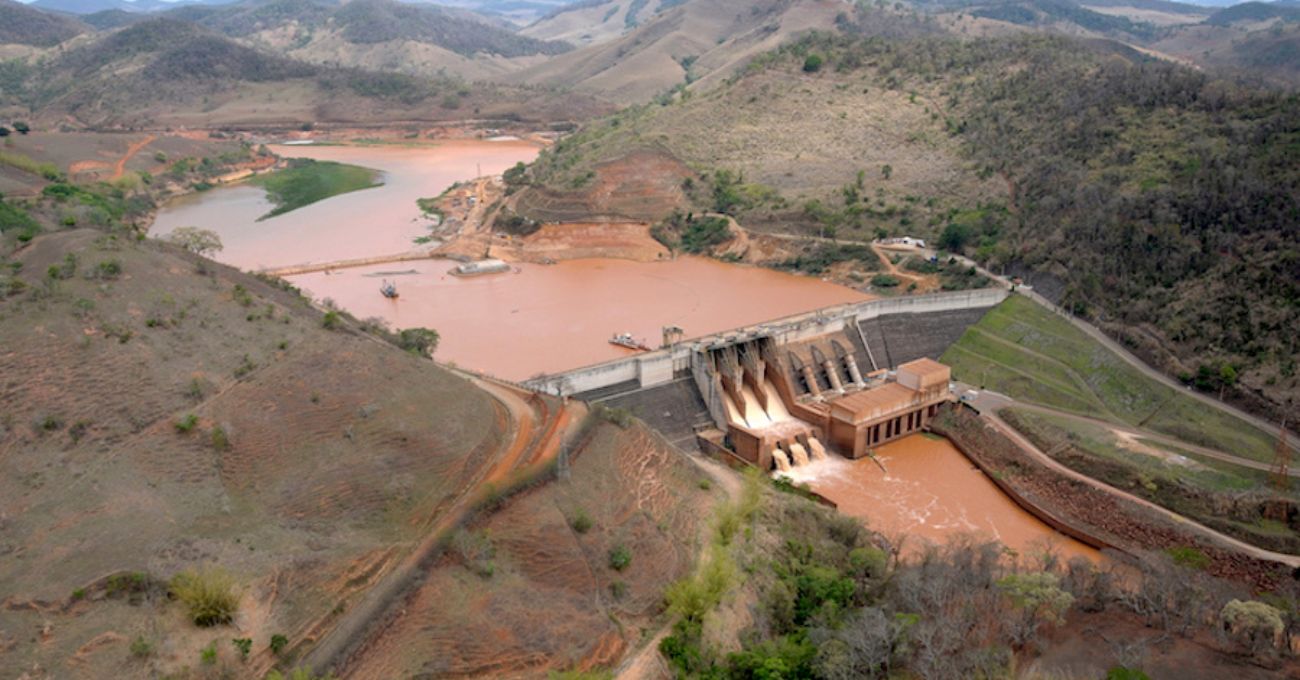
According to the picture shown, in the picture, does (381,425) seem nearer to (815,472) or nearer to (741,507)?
(741,507)

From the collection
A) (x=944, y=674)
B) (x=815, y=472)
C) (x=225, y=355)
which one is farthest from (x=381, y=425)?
(x=815, y=472)

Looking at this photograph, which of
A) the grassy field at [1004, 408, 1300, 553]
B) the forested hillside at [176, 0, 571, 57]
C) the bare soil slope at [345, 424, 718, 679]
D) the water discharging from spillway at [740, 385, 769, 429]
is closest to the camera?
the bare soil slope at [345, 424, 718, 679]

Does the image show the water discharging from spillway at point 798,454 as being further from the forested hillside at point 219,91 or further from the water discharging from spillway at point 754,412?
the forested hillside at point 219,91

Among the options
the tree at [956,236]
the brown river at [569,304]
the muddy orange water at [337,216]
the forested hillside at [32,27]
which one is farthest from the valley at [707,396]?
the forested hillside at [32,27]

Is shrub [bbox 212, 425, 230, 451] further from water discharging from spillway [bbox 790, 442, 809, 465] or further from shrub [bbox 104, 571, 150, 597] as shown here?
water discharging from spillway [bbox 790, 442, 809, 465]

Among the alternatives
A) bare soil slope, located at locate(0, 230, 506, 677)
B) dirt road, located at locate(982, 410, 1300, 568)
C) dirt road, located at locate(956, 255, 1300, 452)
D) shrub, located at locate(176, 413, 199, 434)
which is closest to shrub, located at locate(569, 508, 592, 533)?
bare soil slope, located at locate(0, 230, 506, 677)

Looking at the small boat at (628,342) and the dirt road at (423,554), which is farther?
the small boat at (628,342)
